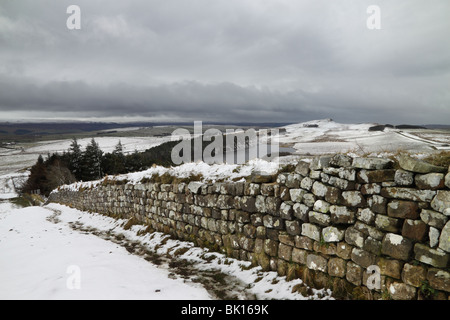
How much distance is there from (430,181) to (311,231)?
2360 millimetres

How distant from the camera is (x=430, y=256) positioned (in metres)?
3.78

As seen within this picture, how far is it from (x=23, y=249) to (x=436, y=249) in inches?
432

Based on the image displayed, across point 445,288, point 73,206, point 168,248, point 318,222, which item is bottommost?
point 73,206

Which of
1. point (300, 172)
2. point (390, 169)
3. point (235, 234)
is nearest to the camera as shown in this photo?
point (390, 169)

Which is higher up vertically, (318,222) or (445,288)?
(318,222)

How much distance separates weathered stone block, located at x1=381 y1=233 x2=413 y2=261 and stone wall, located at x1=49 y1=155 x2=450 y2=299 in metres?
0.01

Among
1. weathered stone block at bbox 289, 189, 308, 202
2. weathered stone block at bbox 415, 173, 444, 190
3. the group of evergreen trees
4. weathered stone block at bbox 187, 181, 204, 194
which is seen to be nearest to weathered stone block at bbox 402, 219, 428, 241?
weathered stone block at bbox 415, 173, 444, 190

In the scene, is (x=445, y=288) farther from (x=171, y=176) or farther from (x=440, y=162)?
(x=171, y=176)

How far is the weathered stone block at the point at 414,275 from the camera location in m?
3.88

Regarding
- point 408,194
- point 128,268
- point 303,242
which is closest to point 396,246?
point 408,194

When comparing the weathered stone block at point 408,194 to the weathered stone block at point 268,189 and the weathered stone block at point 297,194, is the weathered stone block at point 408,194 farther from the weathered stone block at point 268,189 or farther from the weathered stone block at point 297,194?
the weathered stone block at point 268,189

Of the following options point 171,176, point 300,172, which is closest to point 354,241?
point 300,172

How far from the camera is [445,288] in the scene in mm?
3670

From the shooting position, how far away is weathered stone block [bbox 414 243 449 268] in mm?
3658
